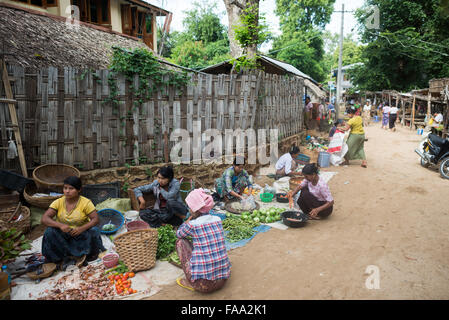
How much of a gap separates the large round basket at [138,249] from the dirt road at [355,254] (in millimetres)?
518

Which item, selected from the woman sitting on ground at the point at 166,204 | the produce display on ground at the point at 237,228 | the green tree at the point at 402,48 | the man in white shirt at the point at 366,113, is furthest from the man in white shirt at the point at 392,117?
the woman sitting on ground at the point at 166,204

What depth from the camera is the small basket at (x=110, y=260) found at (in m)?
3.66

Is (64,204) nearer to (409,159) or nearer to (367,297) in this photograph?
(367,297)

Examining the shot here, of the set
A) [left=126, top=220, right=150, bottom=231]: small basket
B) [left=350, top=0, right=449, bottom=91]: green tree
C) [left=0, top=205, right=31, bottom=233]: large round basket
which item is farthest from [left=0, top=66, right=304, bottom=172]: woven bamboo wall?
[left=350, top=0, right=449, bottom=91]: green tree

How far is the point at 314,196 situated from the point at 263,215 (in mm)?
1015

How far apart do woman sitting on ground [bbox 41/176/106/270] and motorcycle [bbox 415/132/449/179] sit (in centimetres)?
896

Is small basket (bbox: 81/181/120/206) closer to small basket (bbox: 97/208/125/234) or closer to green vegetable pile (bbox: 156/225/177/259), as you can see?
small basket (bbox: 97/208/125/234)

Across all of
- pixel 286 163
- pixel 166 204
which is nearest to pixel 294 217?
pixel 166 204

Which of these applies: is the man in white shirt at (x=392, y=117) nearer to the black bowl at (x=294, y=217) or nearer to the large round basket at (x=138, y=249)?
the black bowl at (x=294, y=217)

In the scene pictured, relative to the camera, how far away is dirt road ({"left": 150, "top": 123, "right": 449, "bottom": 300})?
3.20m

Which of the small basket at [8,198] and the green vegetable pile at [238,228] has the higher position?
the small basket at [8,198]

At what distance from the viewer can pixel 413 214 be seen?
5508mm

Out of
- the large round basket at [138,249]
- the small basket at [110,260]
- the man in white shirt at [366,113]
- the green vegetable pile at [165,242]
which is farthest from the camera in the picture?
the man in white shirt at [366,113]

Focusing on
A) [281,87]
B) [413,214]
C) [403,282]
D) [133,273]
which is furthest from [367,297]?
[281,87]
